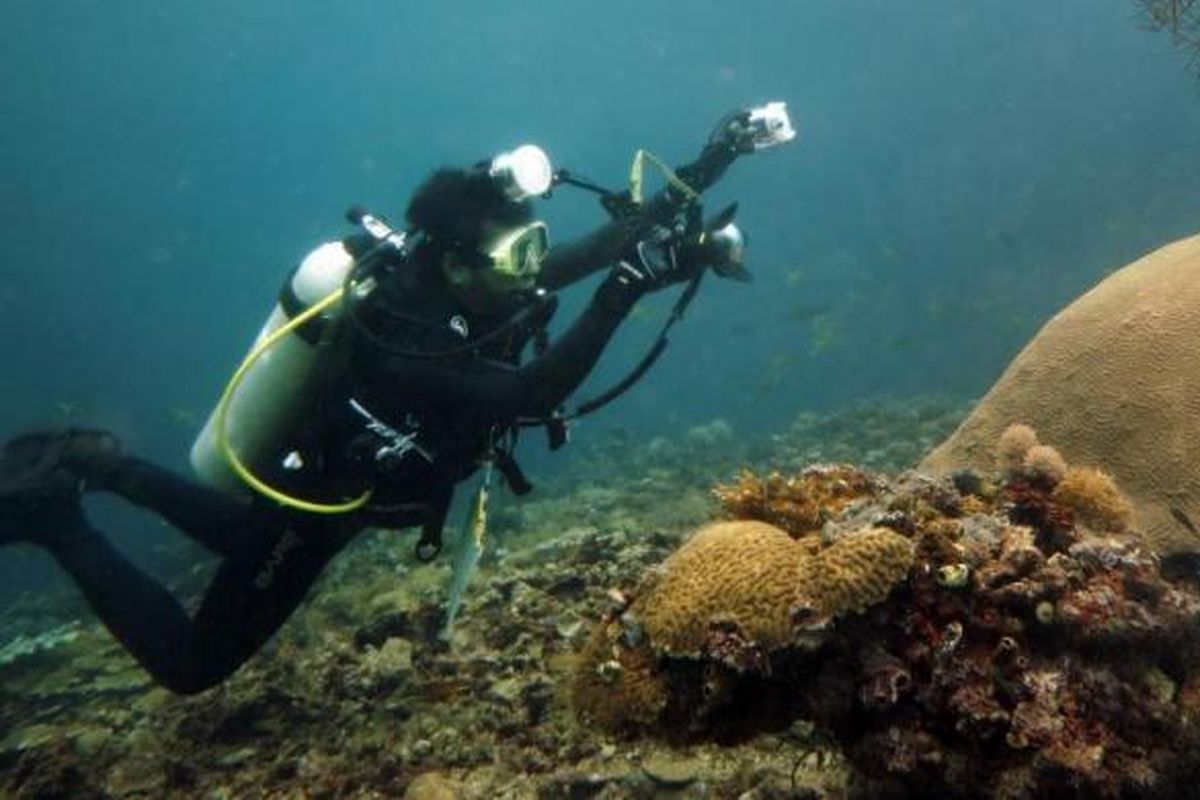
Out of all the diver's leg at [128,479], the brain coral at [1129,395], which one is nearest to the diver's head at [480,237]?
the brain coral at [1129,395]

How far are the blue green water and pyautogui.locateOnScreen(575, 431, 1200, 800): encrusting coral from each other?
6.77 metres

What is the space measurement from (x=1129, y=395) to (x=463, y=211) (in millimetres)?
3820

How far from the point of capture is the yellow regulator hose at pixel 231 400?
4.95m

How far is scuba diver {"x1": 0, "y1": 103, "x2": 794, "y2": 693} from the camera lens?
191 inches

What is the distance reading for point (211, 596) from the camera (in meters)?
5.81

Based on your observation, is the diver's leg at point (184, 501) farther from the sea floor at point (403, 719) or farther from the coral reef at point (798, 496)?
the coral reef at point (798, 496)

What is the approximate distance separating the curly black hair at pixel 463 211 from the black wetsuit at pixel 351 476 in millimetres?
256

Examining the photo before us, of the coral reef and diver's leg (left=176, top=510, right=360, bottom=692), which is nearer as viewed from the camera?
the coral reef

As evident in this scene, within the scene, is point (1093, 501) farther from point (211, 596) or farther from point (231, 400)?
point (211, 596)

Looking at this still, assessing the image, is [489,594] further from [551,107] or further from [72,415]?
[551,107]

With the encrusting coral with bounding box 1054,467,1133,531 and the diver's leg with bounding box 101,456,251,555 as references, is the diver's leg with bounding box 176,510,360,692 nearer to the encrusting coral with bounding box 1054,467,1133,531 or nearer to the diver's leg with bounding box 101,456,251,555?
the diver's leg with bounding box 101,456,251,555

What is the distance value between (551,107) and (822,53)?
56444 millimetres

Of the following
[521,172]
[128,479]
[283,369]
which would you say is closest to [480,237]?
[521,172]

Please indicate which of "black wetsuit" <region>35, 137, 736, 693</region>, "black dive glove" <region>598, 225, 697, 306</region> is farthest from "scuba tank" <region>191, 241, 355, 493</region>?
"black dive glove" <region>598, 225, 697, 306</region>
